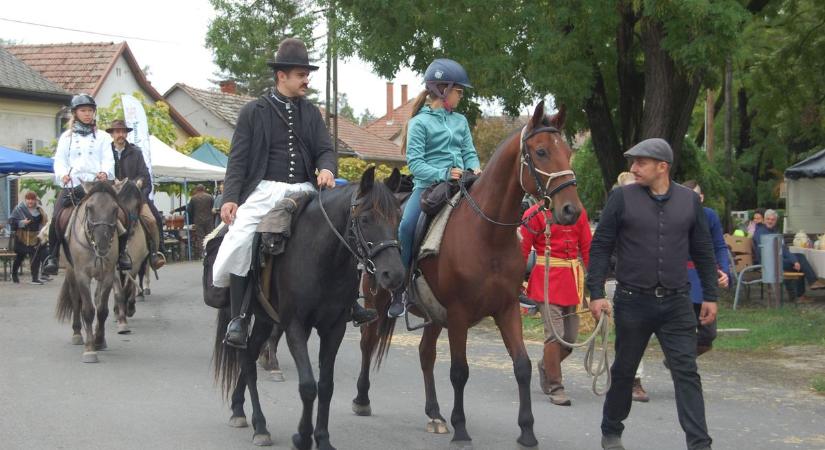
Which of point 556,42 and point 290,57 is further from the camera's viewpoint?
point 556,42

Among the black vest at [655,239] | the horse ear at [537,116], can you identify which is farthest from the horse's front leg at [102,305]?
the black vest at [655,239]

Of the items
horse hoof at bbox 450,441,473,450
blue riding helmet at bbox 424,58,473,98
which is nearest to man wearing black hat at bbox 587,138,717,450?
horse hoof at bbox 450,441,473,450

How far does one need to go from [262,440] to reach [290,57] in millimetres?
2829

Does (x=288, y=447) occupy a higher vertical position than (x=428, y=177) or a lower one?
lower

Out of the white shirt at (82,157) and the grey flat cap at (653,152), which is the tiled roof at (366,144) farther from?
the grey flat cap at (653,152)

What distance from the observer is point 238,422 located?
7.88 metres

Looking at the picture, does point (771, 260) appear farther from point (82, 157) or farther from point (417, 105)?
point (82, 157)

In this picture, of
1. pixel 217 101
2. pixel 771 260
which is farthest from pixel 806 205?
pixel 217 101

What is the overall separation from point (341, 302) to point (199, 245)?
2646 cm

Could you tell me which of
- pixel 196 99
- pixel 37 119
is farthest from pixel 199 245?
pixel 196 99

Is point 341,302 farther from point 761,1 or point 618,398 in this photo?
point 761,1

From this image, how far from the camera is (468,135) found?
8.55m

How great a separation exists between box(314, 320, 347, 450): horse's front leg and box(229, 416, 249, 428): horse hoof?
120 cm

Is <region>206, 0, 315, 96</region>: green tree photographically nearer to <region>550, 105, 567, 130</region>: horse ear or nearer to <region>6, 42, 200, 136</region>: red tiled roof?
<region>6, 42, 200, 136</region>: red tiled roof
